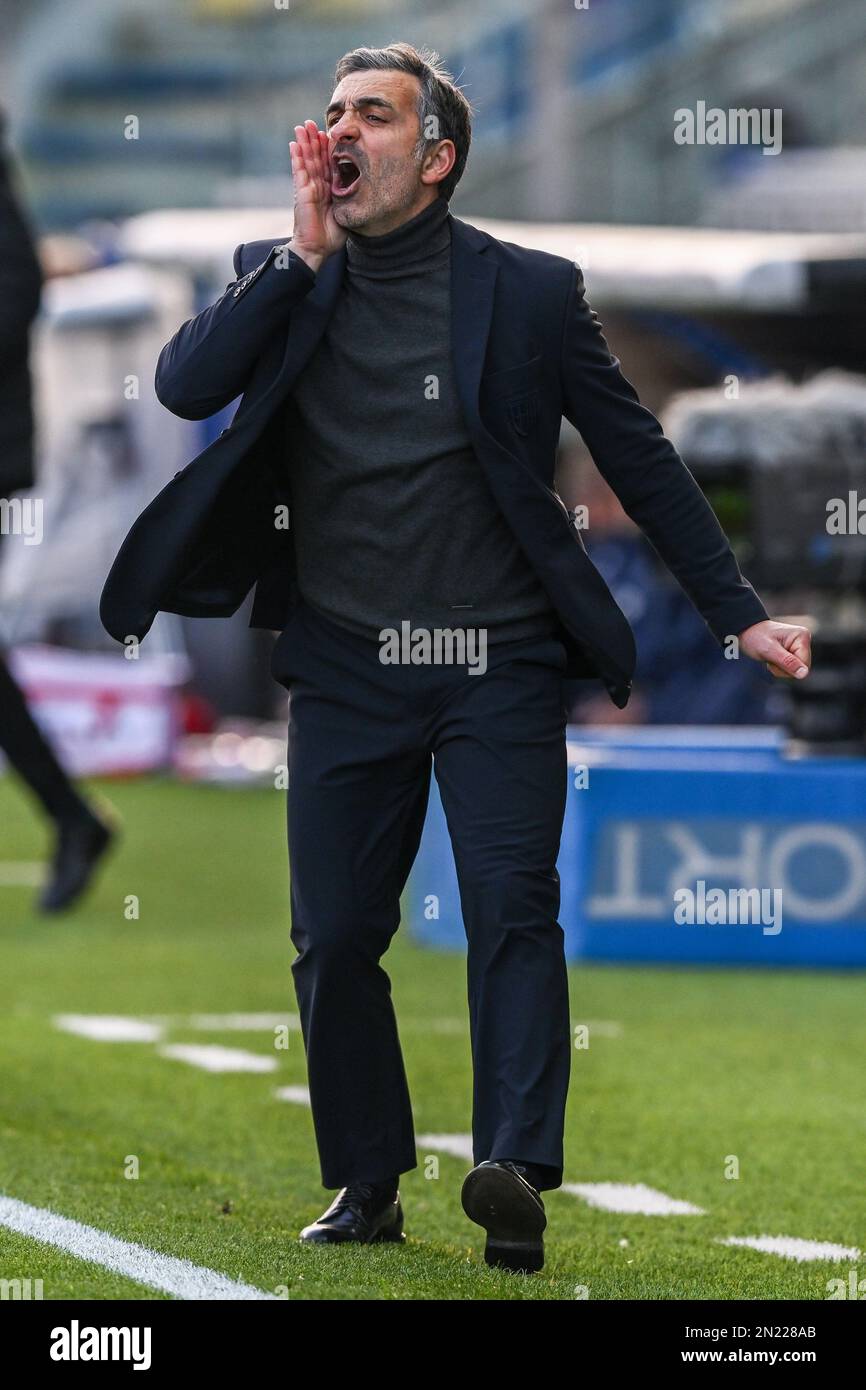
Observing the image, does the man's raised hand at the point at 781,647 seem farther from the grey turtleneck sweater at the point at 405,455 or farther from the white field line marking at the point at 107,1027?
the white field line marking at the point at 107,1027

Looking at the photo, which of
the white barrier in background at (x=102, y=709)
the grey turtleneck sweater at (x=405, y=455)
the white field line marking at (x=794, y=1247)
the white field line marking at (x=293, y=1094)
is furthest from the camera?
the white barrier in background at (x=102, y=709)

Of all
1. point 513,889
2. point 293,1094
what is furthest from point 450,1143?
point 513,889

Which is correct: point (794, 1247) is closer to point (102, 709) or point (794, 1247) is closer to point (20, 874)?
point (20, 874)

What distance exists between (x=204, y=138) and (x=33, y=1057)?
71.0 meters

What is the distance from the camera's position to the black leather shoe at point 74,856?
9578 mm

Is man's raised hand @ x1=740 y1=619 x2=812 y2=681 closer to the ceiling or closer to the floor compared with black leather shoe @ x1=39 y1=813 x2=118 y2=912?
closer to the ceiling

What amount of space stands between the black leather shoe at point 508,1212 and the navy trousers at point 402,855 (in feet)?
0.31

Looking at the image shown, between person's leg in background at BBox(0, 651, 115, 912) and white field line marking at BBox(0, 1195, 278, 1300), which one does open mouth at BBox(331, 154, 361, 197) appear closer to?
white field line marking at BBox(0, 1195, 278, 1300)

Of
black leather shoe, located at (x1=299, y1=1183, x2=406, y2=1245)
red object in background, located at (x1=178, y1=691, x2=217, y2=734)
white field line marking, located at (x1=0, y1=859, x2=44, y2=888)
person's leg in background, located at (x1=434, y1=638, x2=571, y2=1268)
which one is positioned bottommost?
red object in background, located at (x1=178, y1=691, x2=217, y2=734)

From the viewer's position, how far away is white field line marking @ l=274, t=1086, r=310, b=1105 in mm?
6590

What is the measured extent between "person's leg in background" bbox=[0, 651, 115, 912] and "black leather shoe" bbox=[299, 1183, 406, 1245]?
4667 mm

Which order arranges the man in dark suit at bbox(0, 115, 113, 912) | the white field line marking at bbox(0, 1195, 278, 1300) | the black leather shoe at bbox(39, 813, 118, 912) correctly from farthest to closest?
the black leather shoe at bbox(39, 813, 118, 912) < the man in dark suit at bbox(0, 115, 113, 912) < the white field line marking at bbox(0, 1195, 278, 1300)

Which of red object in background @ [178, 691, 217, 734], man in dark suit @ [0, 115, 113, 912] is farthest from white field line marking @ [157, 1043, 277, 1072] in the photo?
red object in background @ [178, 691, 217, 734]

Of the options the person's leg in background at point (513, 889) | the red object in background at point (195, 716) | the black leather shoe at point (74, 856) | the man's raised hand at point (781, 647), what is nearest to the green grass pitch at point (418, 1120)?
the black leather shoe at point (74, 856)
